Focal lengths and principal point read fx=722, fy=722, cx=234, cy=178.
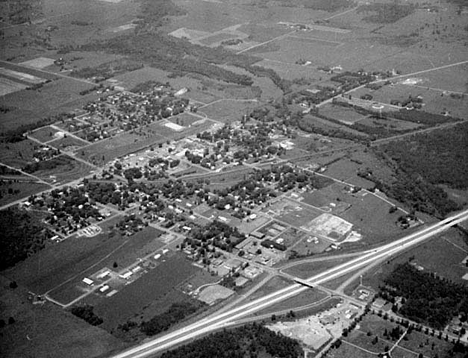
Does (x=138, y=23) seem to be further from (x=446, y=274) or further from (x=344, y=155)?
(x=446, y=274)

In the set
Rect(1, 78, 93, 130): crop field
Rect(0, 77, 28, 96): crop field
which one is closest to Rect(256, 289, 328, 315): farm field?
Rect(1, 78, 93, 130): crop field

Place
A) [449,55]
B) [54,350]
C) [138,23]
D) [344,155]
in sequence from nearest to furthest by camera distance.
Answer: [54,350]
[344,155]
[449,55]
[138,23]

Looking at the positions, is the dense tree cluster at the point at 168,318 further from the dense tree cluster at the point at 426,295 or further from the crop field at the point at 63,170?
the crop field at the point at 63,170

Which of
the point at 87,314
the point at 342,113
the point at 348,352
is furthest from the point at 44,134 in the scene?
the point at 348,352

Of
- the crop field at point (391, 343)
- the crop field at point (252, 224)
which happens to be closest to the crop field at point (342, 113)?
the crop field at point (252, 224)

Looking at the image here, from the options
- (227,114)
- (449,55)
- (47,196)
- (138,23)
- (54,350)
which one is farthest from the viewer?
(138,23)

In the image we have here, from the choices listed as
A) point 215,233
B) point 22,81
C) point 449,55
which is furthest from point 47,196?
point 449,55

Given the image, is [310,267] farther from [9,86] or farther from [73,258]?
[9,86]
